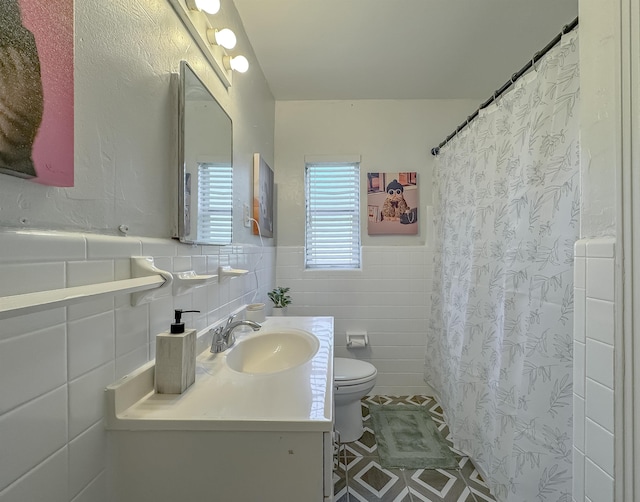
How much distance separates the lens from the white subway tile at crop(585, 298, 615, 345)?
61 centimetres

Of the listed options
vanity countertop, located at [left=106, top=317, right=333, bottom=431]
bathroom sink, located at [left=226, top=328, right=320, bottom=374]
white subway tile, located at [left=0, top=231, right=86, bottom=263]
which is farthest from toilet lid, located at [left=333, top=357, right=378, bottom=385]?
white subway tile, located at [left=0, top=231, right=86, bottom=263]

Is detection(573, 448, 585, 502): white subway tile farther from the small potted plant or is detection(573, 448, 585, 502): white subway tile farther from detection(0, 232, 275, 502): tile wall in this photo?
the small potted plant

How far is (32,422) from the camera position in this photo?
457 mm

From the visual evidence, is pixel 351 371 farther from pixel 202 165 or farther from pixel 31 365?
pixel 31 365

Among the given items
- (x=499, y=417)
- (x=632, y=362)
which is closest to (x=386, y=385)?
(x=499, y=417)

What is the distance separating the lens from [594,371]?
0.65m

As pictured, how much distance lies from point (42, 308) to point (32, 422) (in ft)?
0.77

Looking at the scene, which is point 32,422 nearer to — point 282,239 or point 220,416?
point 220,416

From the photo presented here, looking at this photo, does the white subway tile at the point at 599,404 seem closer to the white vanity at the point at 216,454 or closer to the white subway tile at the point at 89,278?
the white vanity at the point at 216,454

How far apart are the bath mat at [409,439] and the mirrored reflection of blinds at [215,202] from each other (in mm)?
1488

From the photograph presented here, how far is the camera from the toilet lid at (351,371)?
1.68 metres

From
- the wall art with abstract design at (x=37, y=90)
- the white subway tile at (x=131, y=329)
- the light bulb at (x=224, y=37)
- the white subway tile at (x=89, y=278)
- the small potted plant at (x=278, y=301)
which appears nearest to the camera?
the wall art with abstract design at (x=37, y=90)

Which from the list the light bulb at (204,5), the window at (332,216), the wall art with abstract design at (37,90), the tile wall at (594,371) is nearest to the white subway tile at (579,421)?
the tile wall at (594,371)

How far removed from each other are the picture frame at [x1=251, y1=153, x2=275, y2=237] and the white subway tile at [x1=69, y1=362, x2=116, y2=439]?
1.22m
